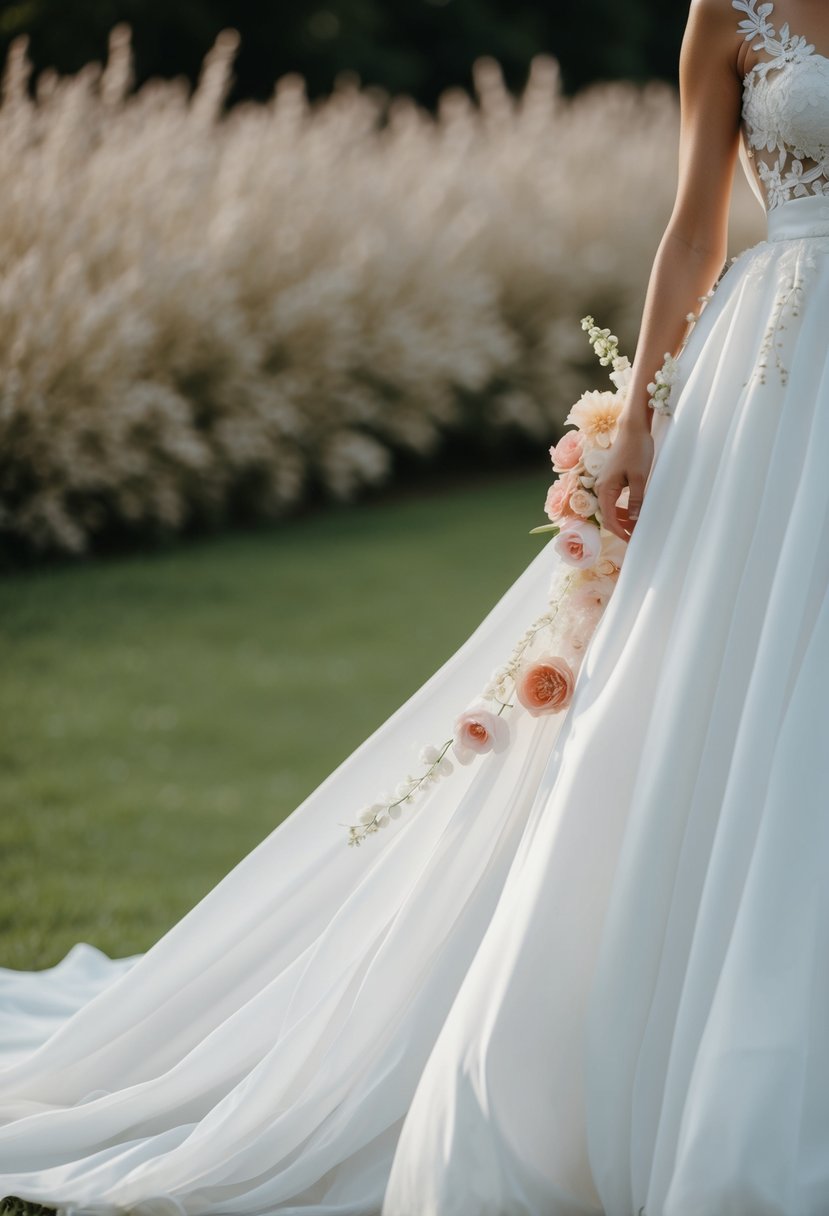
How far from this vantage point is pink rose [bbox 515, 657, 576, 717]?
2.46m

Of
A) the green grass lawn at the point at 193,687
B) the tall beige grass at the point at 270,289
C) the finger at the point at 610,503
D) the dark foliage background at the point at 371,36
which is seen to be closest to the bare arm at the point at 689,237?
the finger at the point at 610,503

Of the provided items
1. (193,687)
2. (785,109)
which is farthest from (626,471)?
(193,687)

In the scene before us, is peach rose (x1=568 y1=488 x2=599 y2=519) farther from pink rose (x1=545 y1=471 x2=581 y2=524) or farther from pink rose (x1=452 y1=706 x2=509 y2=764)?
pink rose (x1=452 y1=706 x2=509 y2=764)

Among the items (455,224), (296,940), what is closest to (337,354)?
(455,224)

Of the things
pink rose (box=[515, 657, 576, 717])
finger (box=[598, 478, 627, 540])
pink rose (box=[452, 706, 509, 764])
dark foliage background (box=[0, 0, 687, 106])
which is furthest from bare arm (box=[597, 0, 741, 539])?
dark foliage background (box=[0, 0, 687, 106])

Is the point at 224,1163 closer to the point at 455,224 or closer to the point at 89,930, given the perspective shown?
the point at 89,930

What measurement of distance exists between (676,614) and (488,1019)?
0.69 m

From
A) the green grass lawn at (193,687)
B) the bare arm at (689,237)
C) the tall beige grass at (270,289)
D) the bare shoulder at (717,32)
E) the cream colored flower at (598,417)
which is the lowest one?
the green grass lawn at (193,687)

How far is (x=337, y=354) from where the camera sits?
968cm

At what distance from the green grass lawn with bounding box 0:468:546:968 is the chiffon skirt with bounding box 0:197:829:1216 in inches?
49.1

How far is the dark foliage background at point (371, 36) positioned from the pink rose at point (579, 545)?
15.5 metres

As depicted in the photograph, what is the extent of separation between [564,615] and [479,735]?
26 centimetres

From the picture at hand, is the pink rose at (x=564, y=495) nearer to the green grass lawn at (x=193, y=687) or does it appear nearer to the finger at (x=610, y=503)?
the finger at (x=610, y=503)

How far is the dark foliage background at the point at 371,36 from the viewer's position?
17672 millimetres
